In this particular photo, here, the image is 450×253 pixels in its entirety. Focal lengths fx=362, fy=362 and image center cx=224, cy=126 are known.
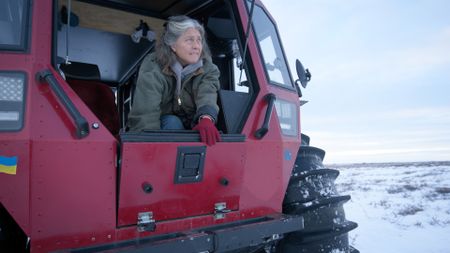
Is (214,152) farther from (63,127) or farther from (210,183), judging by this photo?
(63,127)

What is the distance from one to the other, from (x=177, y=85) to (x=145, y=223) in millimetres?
980

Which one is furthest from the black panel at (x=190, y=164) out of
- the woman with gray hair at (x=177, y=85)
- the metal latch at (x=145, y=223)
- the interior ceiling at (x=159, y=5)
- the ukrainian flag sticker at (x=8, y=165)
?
the interior ceiling at (x=159, y=5)

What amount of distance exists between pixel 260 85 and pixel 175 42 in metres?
0.70

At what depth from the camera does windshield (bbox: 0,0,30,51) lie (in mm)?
1851

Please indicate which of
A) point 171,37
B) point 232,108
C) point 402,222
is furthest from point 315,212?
point 402,222

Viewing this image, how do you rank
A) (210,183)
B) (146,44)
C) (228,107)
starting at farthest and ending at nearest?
(146,44)
(228,107)
(210,183)

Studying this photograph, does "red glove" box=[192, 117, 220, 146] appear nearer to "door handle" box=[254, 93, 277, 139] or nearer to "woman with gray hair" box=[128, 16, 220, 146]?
"woman with gray hair" box=[128, 16, 220, 146]

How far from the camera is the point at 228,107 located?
259 centimetres

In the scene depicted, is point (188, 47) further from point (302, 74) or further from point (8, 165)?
point (8, 165)

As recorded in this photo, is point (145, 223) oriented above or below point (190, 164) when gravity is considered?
below

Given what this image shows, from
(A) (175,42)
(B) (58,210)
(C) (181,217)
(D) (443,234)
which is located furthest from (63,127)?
(D) (443,234)

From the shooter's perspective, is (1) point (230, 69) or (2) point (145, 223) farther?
(1) point (230, 69)

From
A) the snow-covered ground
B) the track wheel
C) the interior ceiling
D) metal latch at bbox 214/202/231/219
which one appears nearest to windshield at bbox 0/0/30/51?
metal latch at bbox 214/202/231/219

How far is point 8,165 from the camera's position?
1.66 m
